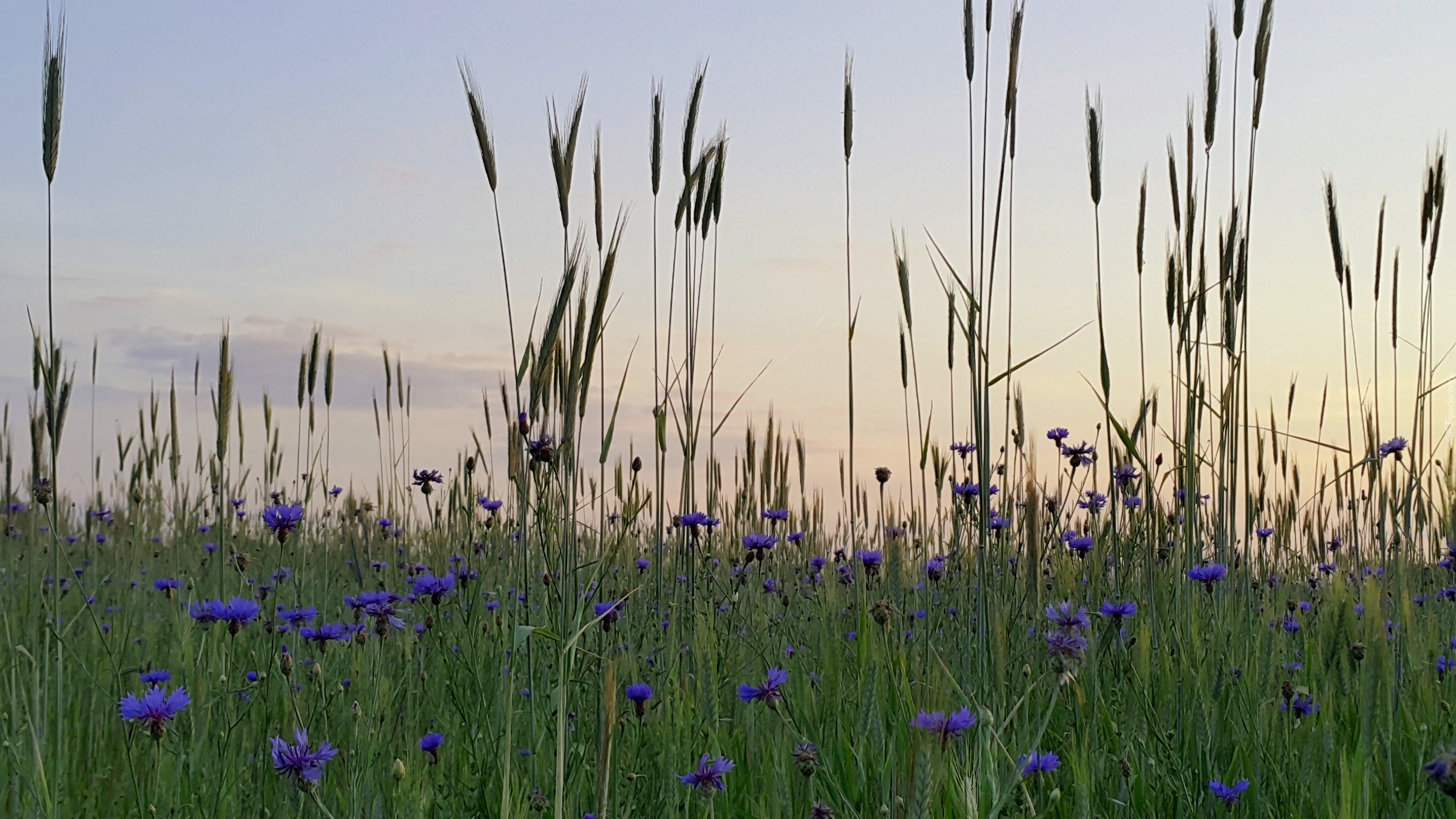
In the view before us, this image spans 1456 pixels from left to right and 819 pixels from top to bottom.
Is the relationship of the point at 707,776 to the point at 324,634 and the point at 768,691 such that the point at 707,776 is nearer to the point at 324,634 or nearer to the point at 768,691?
the point at 768,691

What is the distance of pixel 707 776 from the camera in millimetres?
1717

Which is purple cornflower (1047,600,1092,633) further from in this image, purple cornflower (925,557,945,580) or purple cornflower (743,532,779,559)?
purple cornflower (743,532,779,559)

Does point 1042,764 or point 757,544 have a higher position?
point 757,544

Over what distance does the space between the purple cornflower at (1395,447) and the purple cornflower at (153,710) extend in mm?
3673

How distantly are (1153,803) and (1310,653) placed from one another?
0.96 metres

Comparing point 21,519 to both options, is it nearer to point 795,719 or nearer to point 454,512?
point 454,512

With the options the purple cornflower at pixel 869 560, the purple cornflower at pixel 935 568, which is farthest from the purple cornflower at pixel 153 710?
the purple cornflower at pixel 935 568

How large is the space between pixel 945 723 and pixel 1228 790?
880mm

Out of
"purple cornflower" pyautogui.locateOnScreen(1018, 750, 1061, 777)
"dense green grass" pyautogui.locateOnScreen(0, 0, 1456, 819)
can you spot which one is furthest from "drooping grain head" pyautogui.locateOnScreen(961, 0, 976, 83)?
"purple cornflower" pyautogui.locateOnScreen(1018, 750, 1061, 777)

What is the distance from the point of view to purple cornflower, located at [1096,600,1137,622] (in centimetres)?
237

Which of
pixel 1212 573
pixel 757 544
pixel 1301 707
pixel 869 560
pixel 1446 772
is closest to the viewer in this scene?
pixel 1446 772

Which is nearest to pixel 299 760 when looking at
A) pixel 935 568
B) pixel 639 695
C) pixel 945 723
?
pixel 639 695

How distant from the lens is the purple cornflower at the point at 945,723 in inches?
35.4

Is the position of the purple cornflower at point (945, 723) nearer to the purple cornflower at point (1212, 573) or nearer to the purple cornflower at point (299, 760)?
the purple cornflower at point (299, 760)
